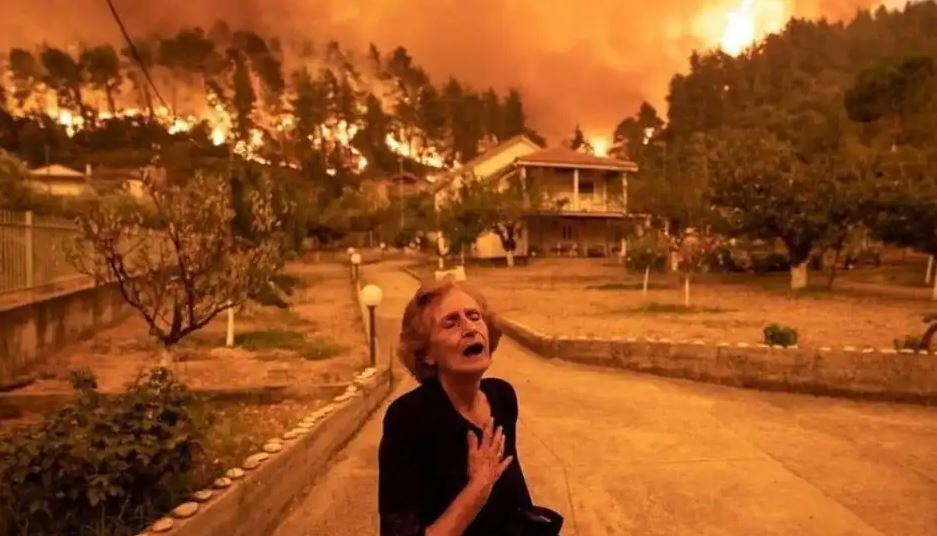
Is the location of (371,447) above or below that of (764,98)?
below

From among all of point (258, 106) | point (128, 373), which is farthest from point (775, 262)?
point (258, 106)

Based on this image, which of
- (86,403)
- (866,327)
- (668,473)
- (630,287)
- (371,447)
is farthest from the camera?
(630,287)

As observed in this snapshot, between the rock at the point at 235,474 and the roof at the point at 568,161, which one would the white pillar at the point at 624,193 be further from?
the rock at the point at 235,474

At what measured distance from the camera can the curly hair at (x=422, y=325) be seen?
2240 millimetres

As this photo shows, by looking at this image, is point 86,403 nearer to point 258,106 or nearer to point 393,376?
point 393,376

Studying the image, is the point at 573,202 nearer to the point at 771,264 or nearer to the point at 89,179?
the point at 771,264

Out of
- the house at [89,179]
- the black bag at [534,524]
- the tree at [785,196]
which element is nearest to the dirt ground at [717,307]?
the tree at [785,196]

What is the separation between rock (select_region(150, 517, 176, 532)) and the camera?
368 cm

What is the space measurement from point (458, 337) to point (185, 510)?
2542mm

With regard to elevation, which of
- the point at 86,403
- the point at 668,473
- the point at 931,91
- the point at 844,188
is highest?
the point at 931,91

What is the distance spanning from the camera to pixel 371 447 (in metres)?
6.94

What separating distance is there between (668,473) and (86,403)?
171 inches

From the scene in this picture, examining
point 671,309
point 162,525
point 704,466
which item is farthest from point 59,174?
point 162,525

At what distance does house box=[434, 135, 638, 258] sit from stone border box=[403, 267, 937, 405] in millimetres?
31748
